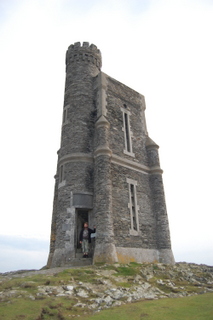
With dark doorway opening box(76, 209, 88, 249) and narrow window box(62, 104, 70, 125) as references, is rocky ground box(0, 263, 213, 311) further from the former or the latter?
narrow window box(62, 104, 70, 125)

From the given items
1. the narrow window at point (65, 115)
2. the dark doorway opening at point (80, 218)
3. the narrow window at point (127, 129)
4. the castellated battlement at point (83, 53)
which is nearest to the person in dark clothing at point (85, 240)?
the dark doorway opening at point (80, 218)

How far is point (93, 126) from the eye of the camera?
57.2 feet

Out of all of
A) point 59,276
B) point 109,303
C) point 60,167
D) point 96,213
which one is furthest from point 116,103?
point 109,303

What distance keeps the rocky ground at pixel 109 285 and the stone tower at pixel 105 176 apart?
2077 mm

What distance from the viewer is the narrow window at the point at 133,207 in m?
15.2

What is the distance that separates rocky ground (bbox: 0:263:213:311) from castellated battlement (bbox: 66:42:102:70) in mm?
15600

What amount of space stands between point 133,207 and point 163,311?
986 centimetres

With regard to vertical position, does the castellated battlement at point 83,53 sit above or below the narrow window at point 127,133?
above

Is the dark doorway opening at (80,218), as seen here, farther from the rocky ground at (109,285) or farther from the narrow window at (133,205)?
the rocky ground at (109,285)

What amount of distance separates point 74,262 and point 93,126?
8922mm

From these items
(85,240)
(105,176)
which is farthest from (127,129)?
(85,240)

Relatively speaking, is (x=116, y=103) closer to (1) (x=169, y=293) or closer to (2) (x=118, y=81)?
(2) (x=118, y=81)

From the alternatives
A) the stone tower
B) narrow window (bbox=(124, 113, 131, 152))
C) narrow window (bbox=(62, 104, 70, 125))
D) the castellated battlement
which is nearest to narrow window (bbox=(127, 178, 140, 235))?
the stone tower

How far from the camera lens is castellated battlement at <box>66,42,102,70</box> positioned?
19.9 m
